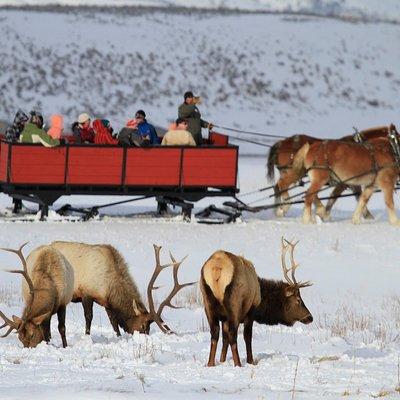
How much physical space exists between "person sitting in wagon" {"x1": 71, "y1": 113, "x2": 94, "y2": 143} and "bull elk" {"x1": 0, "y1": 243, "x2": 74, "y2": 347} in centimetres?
1040

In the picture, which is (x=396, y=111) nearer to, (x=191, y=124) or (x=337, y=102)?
(x=337, y=102)

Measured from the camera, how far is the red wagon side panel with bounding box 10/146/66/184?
20.7 meters

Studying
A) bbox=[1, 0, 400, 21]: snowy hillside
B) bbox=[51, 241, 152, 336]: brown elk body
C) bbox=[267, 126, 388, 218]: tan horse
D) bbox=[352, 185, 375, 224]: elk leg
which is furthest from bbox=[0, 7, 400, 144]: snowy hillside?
bbox=[51, 241, 152, 336]: brown elk body

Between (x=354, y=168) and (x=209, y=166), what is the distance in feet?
9.07

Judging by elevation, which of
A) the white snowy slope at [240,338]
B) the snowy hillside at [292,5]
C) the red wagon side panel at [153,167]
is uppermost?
the snowy hillside at [292,5]


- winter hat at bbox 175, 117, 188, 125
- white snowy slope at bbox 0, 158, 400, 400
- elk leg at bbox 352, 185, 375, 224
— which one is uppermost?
winter hat at bbox 175, 117, 188, 125

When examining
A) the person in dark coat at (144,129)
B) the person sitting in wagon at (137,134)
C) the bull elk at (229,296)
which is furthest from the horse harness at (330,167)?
the bull elk at (229,296)

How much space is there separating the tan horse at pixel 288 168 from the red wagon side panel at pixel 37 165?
14.5 feet

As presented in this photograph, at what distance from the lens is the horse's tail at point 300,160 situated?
23.0 meters

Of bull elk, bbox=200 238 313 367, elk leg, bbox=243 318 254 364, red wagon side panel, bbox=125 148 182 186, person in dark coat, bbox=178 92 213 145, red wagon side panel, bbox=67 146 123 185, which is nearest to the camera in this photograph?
bull elk, bbox=200 238 313 367

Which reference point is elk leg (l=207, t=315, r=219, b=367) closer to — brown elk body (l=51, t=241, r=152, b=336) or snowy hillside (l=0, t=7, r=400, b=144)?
brown elk body (l=51, t=241, r=152, b=336)

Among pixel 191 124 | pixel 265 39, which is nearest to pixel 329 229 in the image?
pixel 191 124

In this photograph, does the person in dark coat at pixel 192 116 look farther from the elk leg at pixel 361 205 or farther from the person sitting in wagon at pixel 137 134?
the elk leg at pixel 361 205

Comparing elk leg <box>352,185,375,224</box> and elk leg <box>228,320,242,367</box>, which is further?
elk leg <box>352,185,375,224</box>
